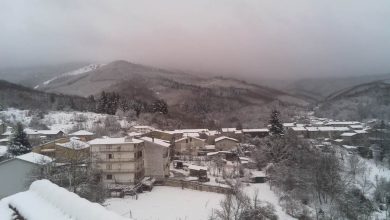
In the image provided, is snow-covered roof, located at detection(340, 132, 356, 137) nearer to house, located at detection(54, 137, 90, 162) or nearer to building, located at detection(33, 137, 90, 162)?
building, located at detection(33, 137, 90, 162)

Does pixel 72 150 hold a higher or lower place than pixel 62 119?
lower

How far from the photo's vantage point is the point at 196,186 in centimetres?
3161

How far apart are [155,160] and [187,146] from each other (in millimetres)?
17571

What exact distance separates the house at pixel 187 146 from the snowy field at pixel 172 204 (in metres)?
19.7

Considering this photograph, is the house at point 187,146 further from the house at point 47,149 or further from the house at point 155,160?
the house at point 47,149

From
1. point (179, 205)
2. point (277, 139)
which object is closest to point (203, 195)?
point (179, 205)

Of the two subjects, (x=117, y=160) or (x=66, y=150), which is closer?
(x=66, y=150)

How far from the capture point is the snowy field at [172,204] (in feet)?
76.9

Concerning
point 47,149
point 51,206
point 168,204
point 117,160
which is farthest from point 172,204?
point 51,206

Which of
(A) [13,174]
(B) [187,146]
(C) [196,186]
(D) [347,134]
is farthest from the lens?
(D) [347,134]

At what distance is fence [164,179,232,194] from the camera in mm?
30353

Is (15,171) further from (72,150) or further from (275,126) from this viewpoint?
(275,126)

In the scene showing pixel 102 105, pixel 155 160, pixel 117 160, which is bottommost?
pixel 155 160

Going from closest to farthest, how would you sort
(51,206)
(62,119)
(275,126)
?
1. (51,206)
2. (275,126)
3. (62,119)
